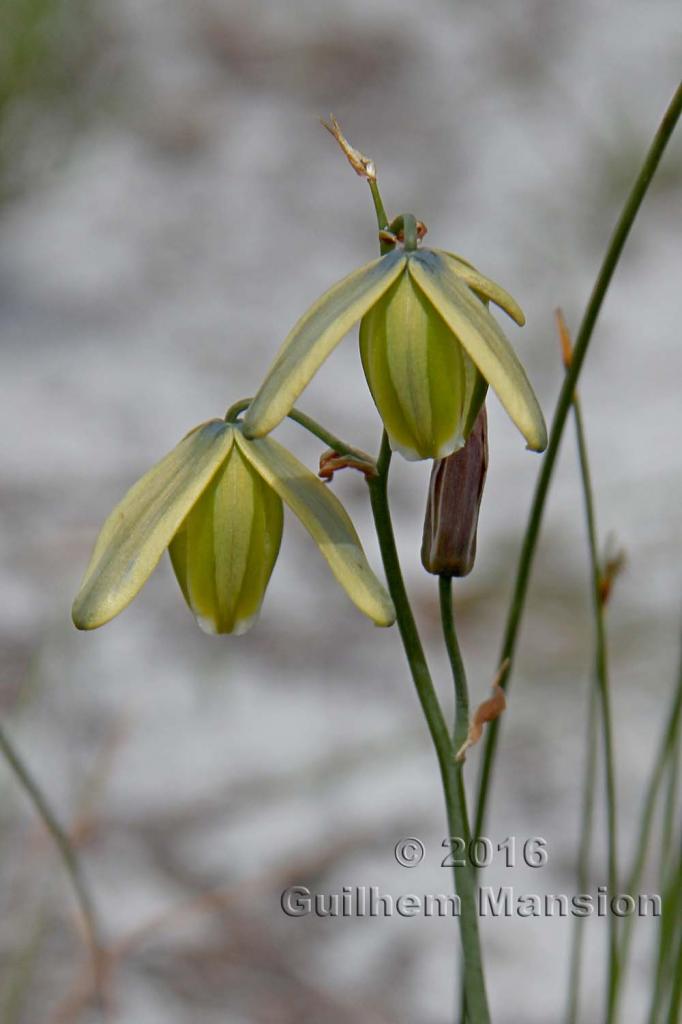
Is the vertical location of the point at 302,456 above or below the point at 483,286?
above

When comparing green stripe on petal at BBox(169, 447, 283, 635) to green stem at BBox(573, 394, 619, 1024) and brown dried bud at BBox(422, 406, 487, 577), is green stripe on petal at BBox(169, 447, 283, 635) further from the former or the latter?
green stem at BBox(573, 394, 619, 1024)

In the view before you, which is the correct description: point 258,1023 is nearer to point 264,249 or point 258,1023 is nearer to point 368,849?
point 368,849

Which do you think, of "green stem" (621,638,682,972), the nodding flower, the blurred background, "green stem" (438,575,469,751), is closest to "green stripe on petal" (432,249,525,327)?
the nodding flower

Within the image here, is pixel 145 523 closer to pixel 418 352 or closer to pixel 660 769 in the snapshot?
pixel 418 352

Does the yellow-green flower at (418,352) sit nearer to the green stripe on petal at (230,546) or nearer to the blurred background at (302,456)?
the green stripe on petal at (230,546)

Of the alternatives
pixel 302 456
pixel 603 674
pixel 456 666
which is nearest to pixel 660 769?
pixel 603 674

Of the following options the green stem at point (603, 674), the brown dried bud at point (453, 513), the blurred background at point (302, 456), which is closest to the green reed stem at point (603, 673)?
the green stem at point (603, 674)
